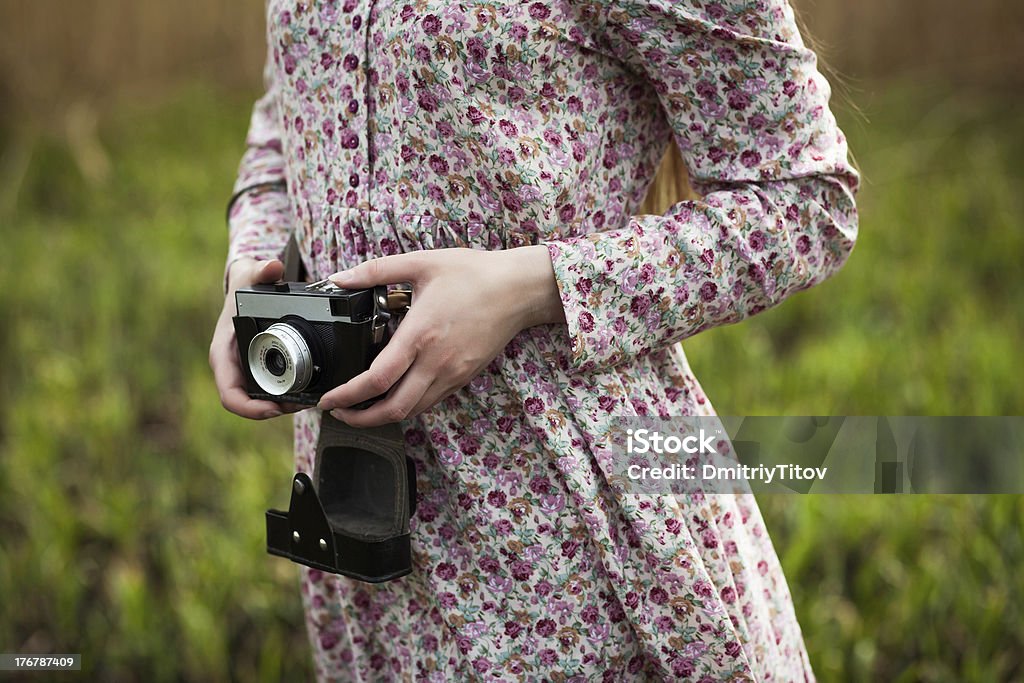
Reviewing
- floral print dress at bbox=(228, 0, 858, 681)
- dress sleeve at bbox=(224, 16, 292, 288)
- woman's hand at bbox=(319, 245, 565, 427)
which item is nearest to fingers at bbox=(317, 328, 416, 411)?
woman's hand at bbox=(319, 245, 565, 427)

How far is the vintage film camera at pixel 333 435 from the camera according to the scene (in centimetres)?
71

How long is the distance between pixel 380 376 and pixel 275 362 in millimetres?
97

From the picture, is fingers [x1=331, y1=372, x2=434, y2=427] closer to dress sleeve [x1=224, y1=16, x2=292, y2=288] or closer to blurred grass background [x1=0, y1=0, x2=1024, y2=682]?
dress sleeve [x1=224, y1=16, x2=292, y2=288]

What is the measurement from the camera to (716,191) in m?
0.81

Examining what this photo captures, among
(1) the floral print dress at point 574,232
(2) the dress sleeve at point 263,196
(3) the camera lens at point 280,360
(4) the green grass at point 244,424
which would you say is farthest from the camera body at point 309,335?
(4) the green grass at point 244,424

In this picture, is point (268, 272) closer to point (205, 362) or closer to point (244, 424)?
point (244, 424)

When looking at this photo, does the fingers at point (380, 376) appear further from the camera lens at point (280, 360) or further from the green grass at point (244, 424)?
the green grass at point (244, 424)

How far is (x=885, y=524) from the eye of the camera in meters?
1.94

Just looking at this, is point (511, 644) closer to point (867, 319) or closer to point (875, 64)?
point (867, 319)

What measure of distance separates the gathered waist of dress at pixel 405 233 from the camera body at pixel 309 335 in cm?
9

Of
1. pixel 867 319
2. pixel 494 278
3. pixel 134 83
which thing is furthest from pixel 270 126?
pixel 134 83

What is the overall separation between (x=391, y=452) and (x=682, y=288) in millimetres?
261

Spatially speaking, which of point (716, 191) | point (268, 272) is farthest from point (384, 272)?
point (716, 191)

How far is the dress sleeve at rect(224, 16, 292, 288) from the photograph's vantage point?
3.18 feet
